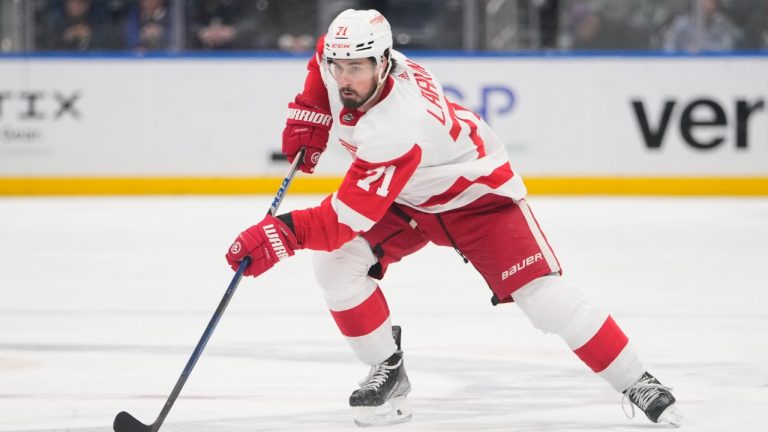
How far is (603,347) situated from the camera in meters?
3.10

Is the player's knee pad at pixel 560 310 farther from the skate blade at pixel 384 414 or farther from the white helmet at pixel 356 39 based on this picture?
the white helmet at pixel 356 39

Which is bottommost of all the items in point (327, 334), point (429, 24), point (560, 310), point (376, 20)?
point (327, 334)

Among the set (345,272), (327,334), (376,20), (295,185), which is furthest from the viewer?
(295,185)

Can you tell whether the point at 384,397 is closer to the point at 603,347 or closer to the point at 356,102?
A: the point at 603,347

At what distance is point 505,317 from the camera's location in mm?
4699

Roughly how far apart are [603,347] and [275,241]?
2.57 feet

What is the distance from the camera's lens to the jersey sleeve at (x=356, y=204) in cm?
287

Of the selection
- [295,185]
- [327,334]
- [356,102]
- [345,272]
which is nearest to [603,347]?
[345,272]

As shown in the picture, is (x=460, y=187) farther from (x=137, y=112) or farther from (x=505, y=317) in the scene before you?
(x=137, y=112)

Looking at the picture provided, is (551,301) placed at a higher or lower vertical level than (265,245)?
lower

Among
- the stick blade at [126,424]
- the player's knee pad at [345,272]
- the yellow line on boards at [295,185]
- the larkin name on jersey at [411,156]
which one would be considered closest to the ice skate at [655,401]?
the larkin name on jersey at [411,156]

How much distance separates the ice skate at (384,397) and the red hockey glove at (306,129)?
1.71 ft

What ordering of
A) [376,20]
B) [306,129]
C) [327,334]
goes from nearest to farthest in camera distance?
[376,20] < [306,129] < [327,334]

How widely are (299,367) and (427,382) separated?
39cm
